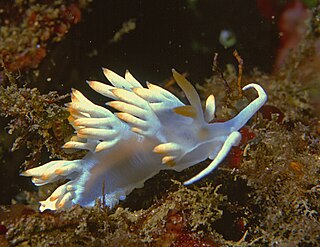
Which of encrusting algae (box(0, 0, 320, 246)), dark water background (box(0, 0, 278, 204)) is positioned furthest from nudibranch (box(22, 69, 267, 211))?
dark water background (box(0, 0, 278, 204))

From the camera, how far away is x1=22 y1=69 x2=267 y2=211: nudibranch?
6.81 feet

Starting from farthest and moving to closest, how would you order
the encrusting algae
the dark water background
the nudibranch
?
the dark water background → the nudibranch → the encrusting algae

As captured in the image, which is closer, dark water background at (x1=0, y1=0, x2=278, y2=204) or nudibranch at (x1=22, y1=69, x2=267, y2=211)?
nudibranch at (x1=22, y1=69, x2=267, y2=211)

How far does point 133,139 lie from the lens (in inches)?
84.1

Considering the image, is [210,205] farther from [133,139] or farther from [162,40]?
[162,40]

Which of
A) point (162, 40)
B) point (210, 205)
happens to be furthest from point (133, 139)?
point (162, 40)

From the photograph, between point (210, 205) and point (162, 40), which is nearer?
point (210, 205)

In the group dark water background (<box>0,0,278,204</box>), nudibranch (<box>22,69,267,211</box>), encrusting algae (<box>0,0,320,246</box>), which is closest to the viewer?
encrusting algae (<box>0,0,320,246</box>)

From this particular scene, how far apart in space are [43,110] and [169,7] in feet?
6.61

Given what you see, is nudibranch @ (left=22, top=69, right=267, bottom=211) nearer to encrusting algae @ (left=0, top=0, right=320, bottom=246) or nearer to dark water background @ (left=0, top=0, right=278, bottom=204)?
encrusting algae @ (left=0, top=0, right=320, bottom=246)

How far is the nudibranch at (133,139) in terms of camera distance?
2.07 m

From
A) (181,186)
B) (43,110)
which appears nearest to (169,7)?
(43,110)

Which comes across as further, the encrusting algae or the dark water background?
the dark water background

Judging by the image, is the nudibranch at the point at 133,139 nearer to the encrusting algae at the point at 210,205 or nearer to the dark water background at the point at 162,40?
the encrusting algae at the point at 210,205
